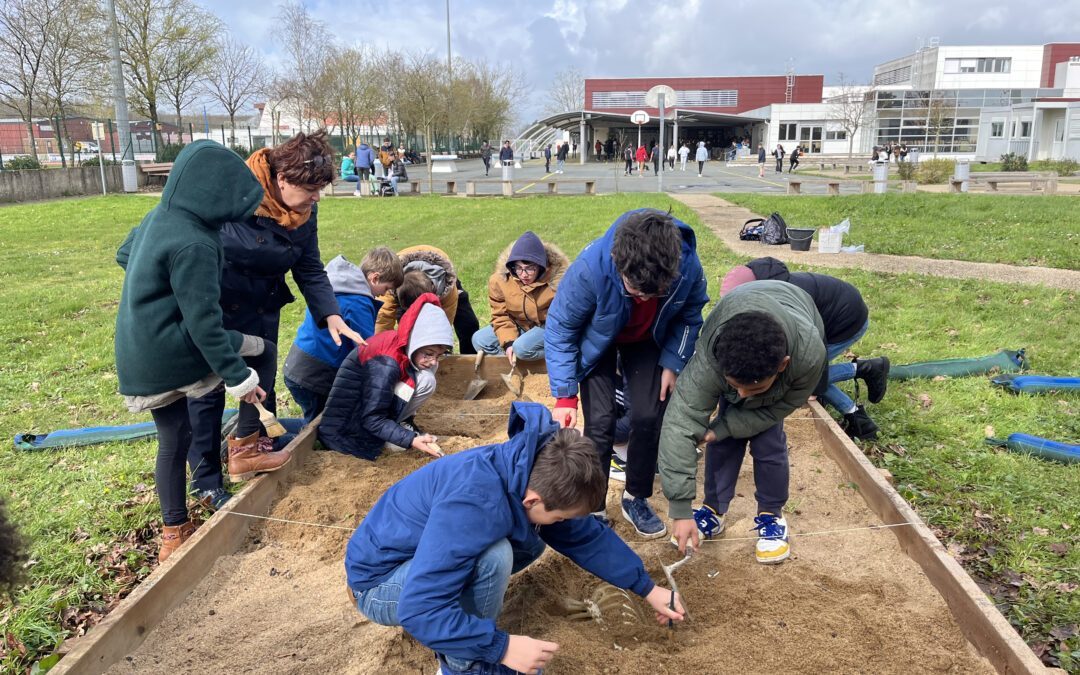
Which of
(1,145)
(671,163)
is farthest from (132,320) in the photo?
(671,163)

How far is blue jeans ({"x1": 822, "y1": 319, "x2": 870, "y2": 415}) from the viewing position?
4258 millimetres

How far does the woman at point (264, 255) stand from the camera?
333cm

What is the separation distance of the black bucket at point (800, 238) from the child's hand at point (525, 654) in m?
9.38

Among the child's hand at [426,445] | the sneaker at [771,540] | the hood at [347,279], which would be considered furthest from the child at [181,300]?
the sneaker at [771,540]

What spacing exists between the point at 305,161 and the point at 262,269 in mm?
631

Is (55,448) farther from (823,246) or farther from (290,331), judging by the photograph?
(823,246)

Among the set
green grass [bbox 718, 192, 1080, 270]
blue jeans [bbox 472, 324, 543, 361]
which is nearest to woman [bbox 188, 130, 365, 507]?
blue jeans [bbox 472, 324, 543, 361]

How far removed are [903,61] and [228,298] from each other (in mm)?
73238

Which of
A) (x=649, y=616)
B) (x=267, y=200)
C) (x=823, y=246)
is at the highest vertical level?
(x=267, y=200)

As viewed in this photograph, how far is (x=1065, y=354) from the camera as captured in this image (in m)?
5.68

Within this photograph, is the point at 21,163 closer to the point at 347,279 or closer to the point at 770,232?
the point at 770,232

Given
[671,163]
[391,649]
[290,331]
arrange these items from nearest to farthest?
[391,649] < [290,331] < [671,163]

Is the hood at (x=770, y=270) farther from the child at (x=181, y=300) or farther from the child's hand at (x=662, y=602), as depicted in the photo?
the child at (x=181, y=300)

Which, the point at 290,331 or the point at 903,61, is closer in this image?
the point at 290,331
